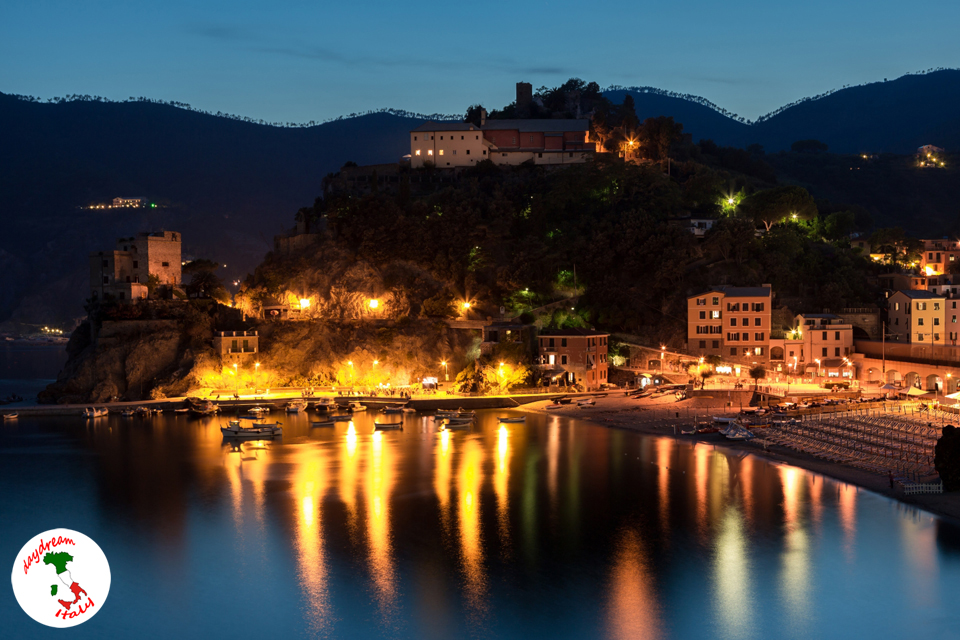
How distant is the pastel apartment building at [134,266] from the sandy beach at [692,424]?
29955 millimetres

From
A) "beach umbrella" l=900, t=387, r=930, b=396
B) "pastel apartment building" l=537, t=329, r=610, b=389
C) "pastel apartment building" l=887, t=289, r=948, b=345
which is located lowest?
"beach umbrella" l=900, t=387, r=930, b=396

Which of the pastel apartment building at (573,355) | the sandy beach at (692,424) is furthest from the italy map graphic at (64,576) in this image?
the pastel apartment building at (573,355)

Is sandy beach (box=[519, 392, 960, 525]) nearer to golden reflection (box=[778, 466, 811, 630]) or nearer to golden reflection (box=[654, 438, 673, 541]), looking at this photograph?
golden reflection (box=[654, 438, 673, 541])

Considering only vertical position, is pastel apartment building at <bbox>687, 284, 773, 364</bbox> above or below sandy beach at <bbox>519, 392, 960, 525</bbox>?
above

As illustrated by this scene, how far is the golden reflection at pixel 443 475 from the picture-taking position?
2853cm

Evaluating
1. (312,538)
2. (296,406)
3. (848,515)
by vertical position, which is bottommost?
(312,538)

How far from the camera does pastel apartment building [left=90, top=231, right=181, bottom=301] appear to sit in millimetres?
57562

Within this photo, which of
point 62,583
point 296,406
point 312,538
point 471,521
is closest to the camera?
point 62,583

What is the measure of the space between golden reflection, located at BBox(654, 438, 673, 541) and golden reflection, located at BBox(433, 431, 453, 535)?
753 cm

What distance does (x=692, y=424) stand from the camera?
42531 millimetres

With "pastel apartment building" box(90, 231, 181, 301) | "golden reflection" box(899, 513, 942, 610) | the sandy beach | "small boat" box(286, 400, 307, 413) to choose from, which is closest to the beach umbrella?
the sandy beach

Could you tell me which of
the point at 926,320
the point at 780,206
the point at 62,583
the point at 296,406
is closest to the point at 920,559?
the point at 62,583

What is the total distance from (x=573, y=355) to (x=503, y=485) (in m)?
20.0

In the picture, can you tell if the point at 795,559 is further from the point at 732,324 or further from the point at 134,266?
the point at 134,266
